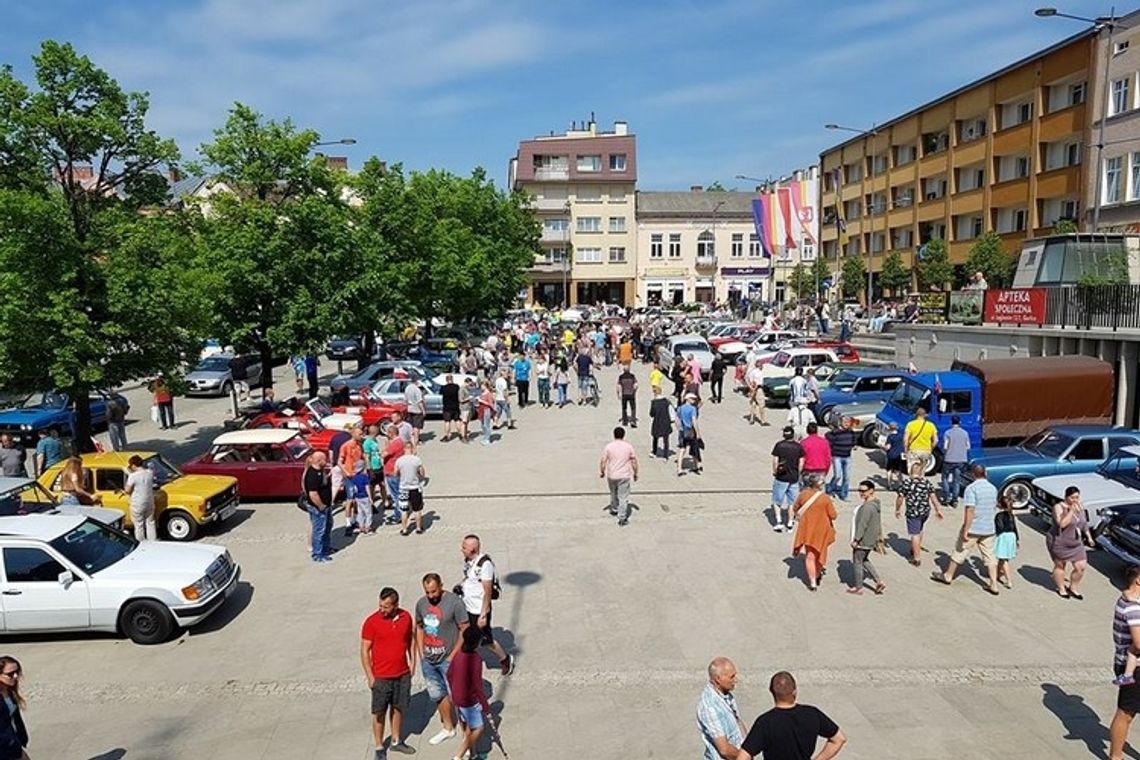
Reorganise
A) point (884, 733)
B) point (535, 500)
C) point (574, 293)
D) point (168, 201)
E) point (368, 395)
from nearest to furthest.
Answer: point (884, 733)
point (535, 500)
point (168, 201)
point (368, 395)
point (574, 293)

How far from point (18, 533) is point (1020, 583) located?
12.6 m

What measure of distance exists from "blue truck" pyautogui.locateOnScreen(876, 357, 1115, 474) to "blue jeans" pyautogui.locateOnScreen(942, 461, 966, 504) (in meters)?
2.22

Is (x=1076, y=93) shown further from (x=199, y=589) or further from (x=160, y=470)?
(x=199, y=589)

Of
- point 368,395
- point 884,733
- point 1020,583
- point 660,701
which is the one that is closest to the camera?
point 884,733

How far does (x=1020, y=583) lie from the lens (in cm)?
1117

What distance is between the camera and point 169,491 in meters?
13.6

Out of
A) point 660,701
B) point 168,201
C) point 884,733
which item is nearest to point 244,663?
point 660,701

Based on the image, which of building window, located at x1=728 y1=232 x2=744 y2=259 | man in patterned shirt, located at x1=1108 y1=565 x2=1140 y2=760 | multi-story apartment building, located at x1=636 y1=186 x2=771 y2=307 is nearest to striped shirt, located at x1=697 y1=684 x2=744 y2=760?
man in patterned shirt, located at x1=1108 y1=565 x2=1140 y2=760

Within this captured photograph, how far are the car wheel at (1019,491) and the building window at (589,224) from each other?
67.8m

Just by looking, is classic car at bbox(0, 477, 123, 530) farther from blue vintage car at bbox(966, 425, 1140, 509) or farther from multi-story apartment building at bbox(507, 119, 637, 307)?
multi-story apartment building at bbox(507, 119, 637, 307)

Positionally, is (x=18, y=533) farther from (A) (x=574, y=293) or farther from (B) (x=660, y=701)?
(A) (x=574, y=293)

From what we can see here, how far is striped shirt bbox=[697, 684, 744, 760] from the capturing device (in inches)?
217

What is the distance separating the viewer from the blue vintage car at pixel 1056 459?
→ 14391 millimetres

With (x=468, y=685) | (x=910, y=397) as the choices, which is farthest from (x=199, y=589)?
(x=910, y=397)
